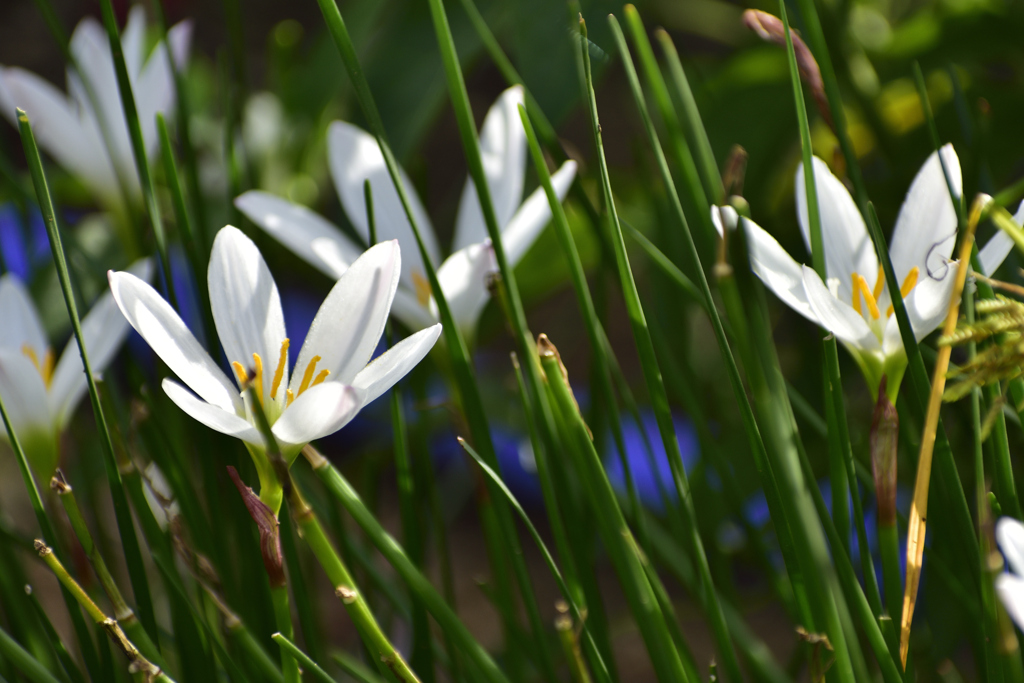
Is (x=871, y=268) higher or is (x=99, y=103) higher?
(x=99, y=103)

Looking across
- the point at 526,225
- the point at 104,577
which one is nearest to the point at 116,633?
the point at 104,577

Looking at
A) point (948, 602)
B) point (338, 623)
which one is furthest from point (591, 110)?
point (338, 623)

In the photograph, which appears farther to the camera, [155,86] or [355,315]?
[155,86]

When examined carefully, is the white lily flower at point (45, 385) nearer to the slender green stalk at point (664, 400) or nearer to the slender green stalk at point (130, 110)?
the slender green stalk at point (130, 110)

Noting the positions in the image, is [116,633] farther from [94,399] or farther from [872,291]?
[872,291]

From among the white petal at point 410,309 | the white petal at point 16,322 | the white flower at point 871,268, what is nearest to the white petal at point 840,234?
the white flower at point 871,268
